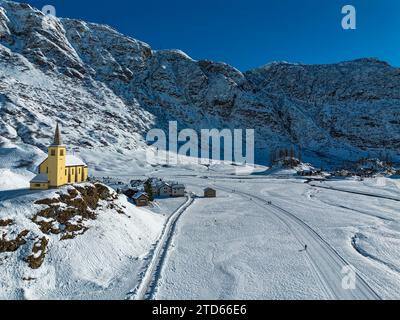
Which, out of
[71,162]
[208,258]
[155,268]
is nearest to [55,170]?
[71,162]

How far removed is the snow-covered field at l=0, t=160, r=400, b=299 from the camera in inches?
922

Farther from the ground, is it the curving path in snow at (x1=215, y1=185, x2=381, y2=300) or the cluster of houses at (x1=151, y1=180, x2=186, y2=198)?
the cluster of houses at (x1=151, y1=180, x2=186, y2=198)

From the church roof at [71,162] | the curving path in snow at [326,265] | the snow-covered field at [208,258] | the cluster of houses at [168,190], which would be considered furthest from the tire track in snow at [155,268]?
the cluster of houses at [168,190]

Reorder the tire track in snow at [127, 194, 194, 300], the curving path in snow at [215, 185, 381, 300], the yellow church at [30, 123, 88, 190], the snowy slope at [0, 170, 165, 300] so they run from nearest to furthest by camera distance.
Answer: the snowy slope at [0, 170, 165, 300] → the tire track in snow at [127, 194, 194, 300] → the curving path in snow at [215, 185, 381, 300] → the yellow church at [30, 123, 88, 190]

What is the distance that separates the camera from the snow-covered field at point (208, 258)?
23.4m

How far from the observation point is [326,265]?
95.3ft

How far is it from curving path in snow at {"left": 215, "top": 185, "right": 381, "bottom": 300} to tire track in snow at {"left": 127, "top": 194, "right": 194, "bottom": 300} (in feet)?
44.3

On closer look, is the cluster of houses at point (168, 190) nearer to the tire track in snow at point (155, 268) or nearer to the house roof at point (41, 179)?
the tire track in snow at point (155, 268)

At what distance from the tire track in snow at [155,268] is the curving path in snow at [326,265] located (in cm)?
1350

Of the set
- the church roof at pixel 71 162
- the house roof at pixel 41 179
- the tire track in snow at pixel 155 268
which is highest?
the church roof at pixel 71 162

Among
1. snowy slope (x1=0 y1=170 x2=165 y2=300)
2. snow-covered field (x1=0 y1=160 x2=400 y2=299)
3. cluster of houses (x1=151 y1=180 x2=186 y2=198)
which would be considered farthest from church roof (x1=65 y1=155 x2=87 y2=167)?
cluster of houses (x1=151 y1=180 x2=186 y2=198)

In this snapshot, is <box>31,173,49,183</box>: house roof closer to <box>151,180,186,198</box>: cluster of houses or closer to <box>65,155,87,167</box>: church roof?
<box>65,155,87,167</box>: church roof

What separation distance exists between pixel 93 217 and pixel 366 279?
27526 millimetres

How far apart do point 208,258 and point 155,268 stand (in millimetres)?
5637
